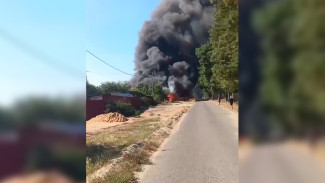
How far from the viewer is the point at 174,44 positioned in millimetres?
2254

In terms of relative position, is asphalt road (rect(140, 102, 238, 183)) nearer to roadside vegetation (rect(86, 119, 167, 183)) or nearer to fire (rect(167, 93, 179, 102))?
roadside vegetation (rect(86, 119, 167, 183))

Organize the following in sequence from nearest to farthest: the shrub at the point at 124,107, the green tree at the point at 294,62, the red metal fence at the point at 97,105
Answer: the green tree at the point at 294,62, the red metal fence at the point at 97,105, the shrub at the point at 124,107

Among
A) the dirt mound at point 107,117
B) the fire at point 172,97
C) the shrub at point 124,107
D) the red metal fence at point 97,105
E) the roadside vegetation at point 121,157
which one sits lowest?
the roadside vegetation at point 121,157

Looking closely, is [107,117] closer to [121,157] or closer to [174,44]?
[121,157]

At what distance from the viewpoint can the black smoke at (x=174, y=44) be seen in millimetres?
1996

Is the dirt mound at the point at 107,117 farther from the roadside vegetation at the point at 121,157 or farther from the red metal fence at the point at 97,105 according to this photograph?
the roadside vegetation at the point at 121,157

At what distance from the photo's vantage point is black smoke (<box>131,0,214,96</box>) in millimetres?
1996

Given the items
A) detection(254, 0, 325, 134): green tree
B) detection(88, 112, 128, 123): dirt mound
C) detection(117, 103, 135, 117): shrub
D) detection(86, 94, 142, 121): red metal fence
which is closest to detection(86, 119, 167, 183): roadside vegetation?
detection(88, 112, 128, 123): dirt mound

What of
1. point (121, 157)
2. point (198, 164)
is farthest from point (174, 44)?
point (121, 157)

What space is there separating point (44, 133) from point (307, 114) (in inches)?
37.9

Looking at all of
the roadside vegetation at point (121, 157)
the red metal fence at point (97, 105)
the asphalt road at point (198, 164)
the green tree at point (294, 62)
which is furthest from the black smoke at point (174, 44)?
the roadside vegetation at point (121, 157)

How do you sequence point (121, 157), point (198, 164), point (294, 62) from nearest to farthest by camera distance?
point (294, 62)
point (198, 164)
point (121, 157)

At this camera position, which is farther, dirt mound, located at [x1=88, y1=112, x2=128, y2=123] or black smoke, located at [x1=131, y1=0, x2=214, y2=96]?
dirt mound, located at [x1=88, y1=112, x2=128, y2=123]

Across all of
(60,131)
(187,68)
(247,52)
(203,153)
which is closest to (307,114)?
(247,52)
